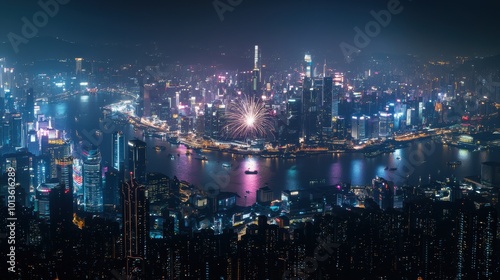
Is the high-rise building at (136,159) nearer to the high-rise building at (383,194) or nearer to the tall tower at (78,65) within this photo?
the high-rise building at (383,194)

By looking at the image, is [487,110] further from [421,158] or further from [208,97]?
[208,97]

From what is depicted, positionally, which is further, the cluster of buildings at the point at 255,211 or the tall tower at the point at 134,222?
the tall tower at the point at 134,222

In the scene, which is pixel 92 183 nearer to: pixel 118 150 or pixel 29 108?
pixel 118 150

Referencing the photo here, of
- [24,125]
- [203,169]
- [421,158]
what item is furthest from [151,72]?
[421,158]

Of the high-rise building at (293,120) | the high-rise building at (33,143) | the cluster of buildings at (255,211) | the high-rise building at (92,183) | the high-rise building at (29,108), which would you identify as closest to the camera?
the cluster of buildings at (255,211)

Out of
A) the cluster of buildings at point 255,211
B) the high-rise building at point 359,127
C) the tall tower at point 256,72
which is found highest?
the tall tower at point 256,72

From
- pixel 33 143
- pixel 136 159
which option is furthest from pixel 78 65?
pixel 136 159

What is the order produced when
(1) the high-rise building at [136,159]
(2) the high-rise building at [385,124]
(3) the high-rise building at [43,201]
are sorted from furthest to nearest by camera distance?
(2) the high-rise building at [385,124] → (1) the high-rise building at [136,159] → (3) the high-rise building at [43,201]

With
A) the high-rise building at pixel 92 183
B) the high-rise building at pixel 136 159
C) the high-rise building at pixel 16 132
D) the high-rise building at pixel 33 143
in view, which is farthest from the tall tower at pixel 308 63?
the high-rise building at pixel 92 183
